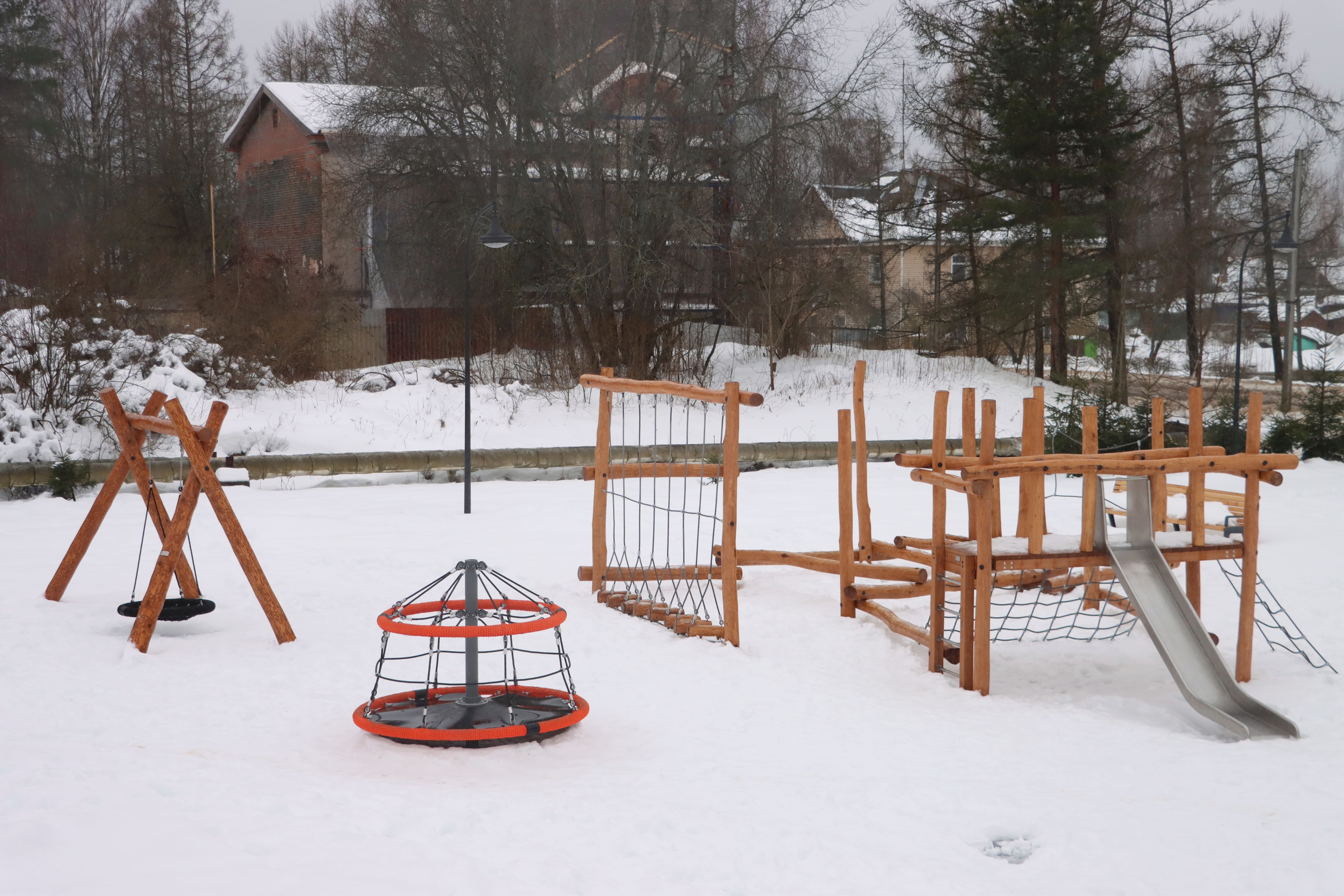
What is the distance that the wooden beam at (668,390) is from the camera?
6.69 metres

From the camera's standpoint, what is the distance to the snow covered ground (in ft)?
47.3

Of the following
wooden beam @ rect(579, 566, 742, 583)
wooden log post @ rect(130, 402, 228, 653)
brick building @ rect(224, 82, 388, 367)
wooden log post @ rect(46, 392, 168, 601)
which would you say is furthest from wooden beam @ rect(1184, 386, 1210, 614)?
brick building @ rect(224, 82, 388, 367)

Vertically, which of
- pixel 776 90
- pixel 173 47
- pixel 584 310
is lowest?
pixel 584 310

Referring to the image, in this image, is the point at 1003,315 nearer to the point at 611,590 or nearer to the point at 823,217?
the point at 823,217

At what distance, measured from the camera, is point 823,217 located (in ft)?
79.4

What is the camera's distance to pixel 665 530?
11.5m

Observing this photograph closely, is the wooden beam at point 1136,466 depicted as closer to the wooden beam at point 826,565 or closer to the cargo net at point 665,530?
the cargo net at point 665,530

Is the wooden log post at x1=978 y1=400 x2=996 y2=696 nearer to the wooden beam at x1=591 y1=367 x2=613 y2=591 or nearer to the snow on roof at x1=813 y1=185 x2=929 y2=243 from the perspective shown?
the wooden beam at x1=591 y1=367 x2=613 y2=591

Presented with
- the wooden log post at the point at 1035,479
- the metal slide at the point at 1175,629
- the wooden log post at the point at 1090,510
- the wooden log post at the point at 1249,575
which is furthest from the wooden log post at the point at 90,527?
the wooden log post at the point at 1249,575

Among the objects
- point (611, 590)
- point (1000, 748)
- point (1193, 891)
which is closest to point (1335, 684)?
point (1000, 748)

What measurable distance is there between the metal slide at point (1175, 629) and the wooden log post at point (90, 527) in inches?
222

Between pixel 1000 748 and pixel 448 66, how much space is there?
58.9 ft

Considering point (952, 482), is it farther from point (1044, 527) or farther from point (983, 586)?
point (1044, 527)

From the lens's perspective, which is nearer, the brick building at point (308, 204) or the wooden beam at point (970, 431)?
the wooden beam at point (970, 431)
